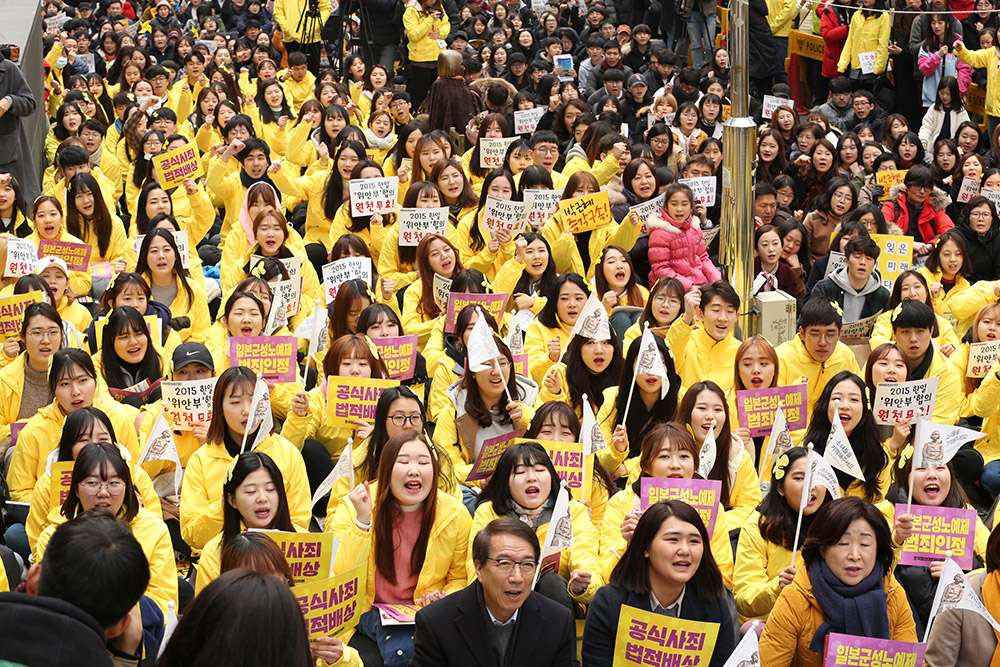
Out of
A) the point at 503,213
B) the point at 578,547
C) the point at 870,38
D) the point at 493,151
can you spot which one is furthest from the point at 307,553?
the point at 870,38

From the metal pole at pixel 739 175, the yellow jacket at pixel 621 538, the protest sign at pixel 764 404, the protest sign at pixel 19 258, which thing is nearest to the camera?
the yellow jacket at pixel 621 538

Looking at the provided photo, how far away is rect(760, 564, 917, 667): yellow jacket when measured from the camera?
426cm

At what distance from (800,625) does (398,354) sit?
2.78m

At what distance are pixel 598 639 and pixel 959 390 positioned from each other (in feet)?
10.9

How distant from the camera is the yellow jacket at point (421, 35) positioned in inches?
562

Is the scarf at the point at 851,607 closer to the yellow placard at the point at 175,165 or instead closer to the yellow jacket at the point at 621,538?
the yellow jacket at the point at 621,538

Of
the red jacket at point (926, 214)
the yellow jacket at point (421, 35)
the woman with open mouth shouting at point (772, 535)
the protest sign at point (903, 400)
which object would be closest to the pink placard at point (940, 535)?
the woman with open mouth shouting at point (772, 535)

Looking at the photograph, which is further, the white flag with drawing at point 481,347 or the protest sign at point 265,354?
the protest sign at point 265,354

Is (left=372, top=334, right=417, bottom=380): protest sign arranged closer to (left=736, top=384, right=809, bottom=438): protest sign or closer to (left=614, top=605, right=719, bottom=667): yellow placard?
(left=736, top=384, right=809, bottom=438): protest sign

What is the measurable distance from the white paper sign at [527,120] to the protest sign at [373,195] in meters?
2.76

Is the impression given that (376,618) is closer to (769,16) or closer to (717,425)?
(717,425)

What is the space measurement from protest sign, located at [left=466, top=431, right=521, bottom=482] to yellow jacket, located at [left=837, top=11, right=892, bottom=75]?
29.0 ft

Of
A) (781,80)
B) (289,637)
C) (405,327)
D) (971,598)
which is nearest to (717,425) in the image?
(971,598)

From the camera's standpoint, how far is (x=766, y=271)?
862 centimetres
